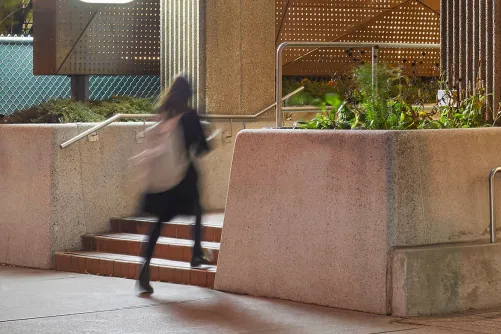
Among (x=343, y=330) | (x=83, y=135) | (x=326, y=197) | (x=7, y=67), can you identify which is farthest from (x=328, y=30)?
(x=343, y=330)

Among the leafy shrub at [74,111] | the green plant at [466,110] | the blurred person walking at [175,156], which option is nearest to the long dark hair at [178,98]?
the blurred person walking at [175,156]

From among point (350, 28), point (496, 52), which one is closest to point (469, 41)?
point (496, 52)

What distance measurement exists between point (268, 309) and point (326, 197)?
3.56 feet

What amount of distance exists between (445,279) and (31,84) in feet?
28.0

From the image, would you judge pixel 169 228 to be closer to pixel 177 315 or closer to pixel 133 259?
pixel 133 259

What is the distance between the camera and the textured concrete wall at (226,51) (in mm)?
13430

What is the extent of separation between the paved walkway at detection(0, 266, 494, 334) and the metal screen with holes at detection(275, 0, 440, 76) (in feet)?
24.8

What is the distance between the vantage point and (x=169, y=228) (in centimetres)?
1146

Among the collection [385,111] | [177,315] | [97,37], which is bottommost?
[177,315]

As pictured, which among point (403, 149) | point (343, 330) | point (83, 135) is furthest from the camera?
point (83, 135)

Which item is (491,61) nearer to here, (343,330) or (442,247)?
(442,247)

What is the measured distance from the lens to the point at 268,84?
13.8 metres

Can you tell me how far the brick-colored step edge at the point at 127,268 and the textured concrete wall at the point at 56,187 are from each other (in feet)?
1.27

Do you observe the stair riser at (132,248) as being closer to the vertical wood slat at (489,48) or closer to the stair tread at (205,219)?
the stair tread at (205,219)
